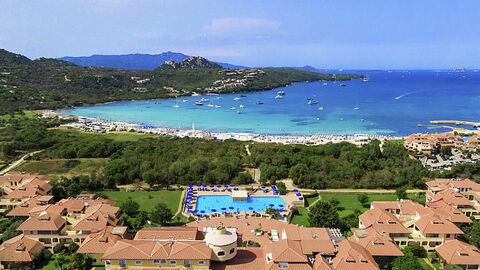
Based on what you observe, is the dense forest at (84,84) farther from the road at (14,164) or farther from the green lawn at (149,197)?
the green lawn at (149,197)

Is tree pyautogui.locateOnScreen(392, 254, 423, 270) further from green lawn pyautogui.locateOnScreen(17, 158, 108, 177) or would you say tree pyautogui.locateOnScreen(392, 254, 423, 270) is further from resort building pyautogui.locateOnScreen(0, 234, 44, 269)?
green lawn pyautogui.locateOnScreen(17, 158, 108, 177)

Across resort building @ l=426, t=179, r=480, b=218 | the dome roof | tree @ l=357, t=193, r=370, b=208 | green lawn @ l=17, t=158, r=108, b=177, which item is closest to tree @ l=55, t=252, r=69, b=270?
the dome roof

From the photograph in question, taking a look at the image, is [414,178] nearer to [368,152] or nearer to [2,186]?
[368,152]

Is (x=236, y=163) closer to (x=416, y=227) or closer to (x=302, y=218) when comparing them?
(x=302, y=218)

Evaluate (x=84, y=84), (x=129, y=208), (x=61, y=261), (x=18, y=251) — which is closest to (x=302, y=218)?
(x=129, y=208)

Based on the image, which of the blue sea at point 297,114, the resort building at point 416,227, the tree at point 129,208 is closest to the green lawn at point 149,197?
the tree at point 129,208

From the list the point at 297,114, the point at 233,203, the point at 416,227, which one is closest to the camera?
the point at 416,227
